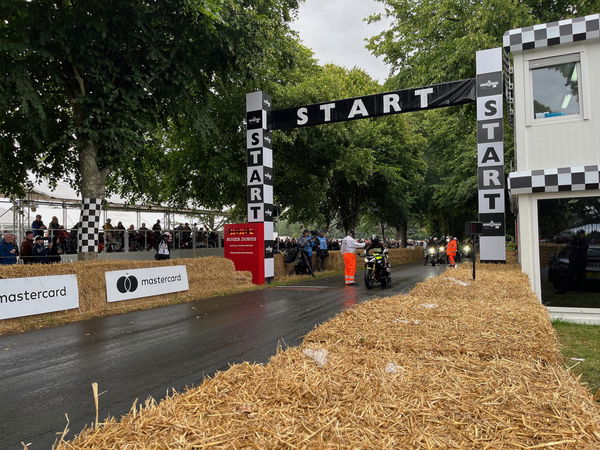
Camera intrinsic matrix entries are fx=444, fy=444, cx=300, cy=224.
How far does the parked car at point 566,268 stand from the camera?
845 centimetres

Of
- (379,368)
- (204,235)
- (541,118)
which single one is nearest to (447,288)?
(379,368)

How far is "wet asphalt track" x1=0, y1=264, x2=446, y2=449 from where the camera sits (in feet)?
13.5

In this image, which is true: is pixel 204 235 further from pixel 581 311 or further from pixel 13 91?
pixel 581 311

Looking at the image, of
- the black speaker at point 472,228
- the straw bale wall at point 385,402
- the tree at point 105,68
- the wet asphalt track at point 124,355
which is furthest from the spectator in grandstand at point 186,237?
the straw bale wall at point 385,402

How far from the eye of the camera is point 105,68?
12.7 metres

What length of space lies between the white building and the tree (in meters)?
7.40

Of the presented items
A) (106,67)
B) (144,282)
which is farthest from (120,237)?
(144,282)

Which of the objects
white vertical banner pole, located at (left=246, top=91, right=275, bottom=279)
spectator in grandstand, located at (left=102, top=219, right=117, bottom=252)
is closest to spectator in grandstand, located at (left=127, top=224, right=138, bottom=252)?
spectator in grandstand, located at (left=102, top=219, right=117, bottom=252)

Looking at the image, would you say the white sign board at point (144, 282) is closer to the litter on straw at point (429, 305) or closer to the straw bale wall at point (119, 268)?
the straw bale wall at point (119, 268)

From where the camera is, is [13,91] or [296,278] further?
[296,278]

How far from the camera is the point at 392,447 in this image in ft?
5.08

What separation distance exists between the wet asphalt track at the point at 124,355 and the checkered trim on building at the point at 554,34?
22.2 feet

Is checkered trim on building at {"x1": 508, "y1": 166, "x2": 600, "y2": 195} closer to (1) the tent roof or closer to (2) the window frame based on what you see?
(2) the window frame

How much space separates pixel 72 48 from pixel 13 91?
1967 mm
